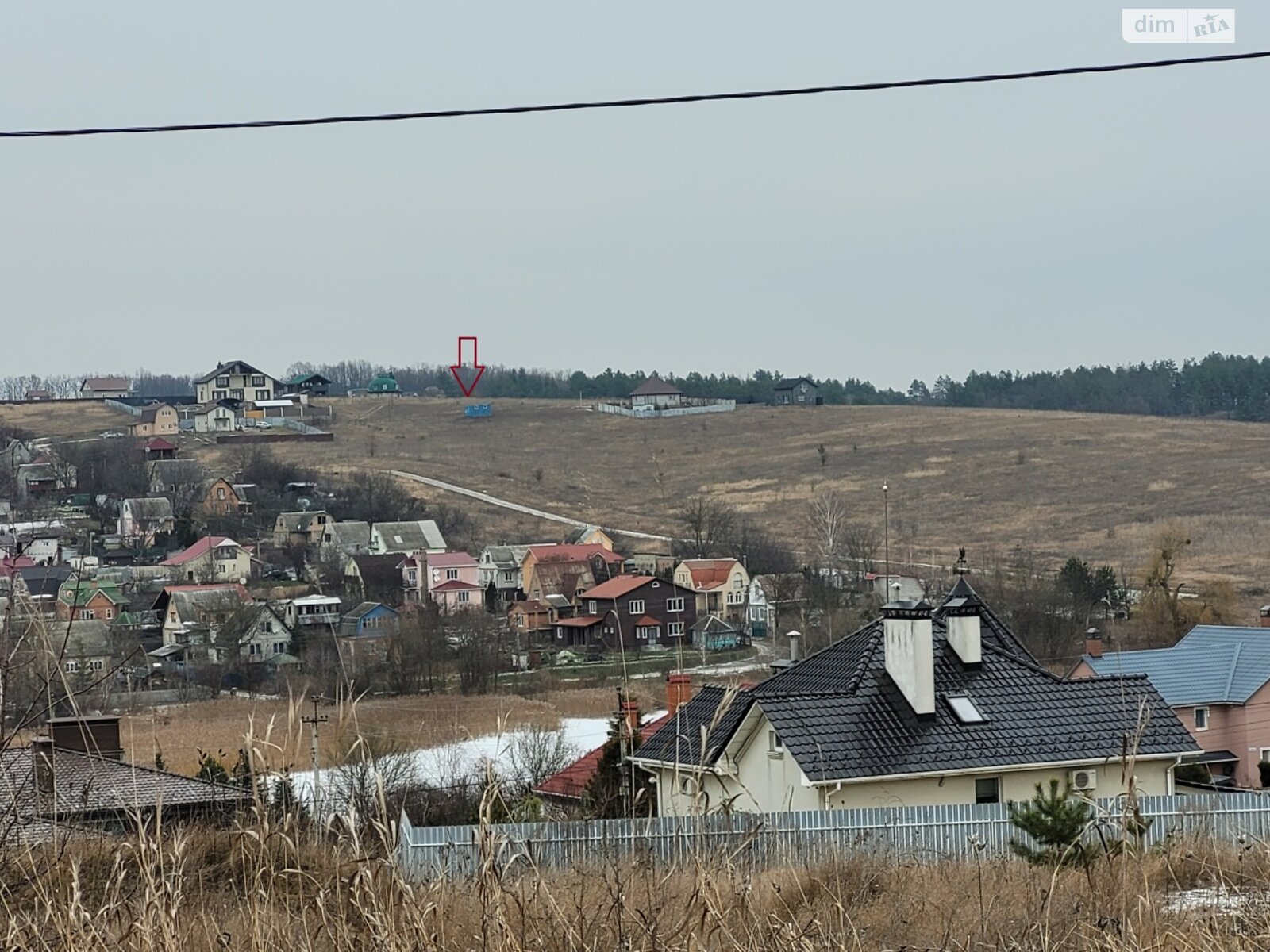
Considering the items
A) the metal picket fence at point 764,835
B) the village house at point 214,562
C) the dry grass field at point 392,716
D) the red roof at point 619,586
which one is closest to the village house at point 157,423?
the village house at point 214,562

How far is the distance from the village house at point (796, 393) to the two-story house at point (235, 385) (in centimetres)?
3081

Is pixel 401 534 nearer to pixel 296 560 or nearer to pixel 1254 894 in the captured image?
pixel 296 560

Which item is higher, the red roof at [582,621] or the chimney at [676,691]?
the chimney at [676,691]

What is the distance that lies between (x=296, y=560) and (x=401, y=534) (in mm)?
4232

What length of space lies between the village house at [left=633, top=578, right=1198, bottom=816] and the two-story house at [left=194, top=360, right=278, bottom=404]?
67.9 meters

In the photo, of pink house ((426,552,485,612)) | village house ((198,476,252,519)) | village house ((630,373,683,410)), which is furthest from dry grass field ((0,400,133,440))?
village house ((630,373,683,410))

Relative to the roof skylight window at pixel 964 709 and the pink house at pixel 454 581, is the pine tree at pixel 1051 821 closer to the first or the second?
the roof skylight window at pixel 964 709

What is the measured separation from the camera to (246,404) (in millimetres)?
79500

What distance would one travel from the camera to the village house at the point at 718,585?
41500 mm

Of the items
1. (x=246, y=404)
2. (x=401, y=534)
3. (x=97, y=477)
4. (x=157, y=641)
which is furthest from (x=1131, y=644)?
(x=246, y=404)

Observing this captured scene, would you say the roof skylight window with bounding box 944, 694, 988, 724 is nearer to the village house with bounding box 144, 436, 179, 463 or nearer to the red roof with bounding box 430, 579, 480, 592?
the red roof with bounding box 430, 579, 480, 592

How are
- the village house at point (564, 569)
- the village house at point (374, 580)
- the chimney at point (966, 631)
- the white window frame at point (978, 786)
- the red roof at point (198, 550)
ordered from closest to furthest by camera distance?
the white window frame at point (978, 786) < the chimney at point (966, 631) < the village house at point (564, 569) < the village house at point (374, 580) < the red roof at point (198, 550)

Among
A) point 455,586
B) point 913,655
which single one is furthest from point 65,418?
point 913,655

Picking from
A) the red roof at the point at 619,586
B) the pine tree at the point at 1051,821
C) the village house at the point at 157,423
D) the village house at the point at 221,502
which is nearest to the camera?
the pine tree at the point at 1051,821
